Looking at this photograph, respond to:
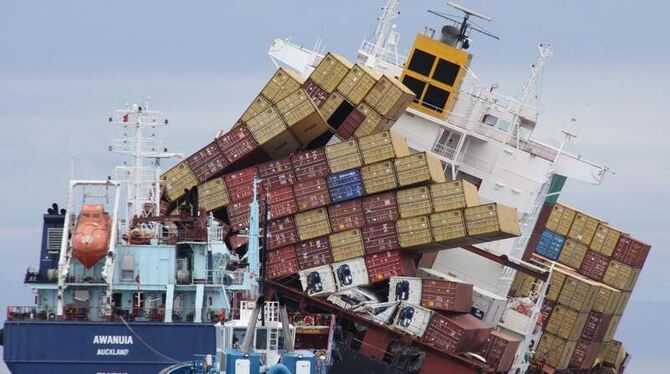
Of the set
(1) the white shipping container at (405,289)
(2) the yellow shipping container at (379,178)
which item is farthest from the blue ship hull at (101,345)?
(2) the yellow shipping container at (379,178)

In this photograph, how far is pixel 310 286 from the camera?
85.4 meters

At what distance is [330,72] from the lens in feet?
295

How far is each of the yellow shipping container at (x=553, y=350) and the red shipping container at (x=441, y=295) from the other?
18422 millimetres

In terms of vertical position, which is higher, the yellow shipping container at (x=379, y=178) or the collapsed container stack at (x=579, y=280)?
the yellow shipping container at (x=379, y=178)

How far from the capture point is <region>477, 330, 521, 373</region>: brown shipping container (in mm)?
88312

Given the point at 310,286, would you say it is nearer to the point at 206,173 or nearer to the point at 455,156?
the point at 206,173

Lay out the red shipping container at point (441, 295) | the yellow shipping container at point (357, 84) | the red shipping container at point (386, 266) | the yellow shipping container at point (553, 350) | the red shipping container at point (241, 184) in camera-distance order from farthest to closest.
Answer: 1. the yellow shipping container at point (553, 350)
2. the yellow shipping container at point (357, 84)
3. the red shipping container at point (241, 184)
4. the red shipping container at point (386, 266)
5. the red shipping container at point (441, 295)

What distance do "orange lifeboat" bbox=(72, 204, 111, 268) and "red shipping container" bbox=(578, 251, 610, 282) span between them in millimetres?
38568

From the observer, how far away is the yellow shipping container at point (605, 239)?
105875mm

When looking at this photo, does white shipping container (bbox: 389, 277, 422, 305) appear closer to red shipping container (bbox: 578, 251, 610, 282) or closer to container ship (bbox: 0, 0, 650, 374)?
container ship (bbox: 0, 0, 650, 374)

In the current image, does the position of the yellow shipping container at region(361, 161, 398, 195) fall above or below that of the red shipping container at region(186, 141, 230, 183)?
above

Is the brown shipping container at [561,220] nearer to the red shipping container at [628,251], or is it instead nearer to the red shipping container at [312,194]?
the red shipping container at [628,251]

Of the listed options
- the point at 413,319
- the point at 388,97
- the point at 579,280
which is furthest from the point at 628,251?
the point at 413,319

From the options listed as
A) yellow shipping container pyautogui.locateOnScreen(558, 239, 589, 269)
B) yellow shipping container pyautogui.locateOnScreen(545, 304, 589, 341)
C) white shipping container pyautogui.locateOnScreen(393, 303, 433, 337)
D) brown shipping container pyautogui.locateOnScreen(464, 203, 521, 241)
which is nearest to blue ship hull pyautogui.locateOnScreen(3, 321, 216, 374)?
white shipping container pyautogui.locateOnScreen(393, 303, 433, 337)
